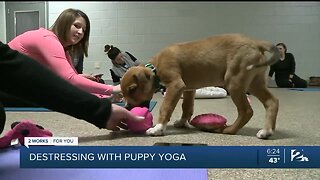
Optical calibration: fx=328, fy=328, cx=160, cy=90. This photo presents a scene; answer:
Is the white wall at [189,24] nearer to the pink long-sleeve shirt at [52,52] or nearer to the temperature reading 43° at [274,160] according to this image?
the pink long-sleeve shirt at [52,52]

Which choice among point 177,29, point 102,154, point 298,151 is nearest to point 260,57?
point 177,29

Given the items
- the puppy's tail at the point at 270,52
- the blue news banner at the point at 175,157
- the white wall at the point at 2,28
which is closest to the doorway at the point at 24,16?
the white wall at the point at 2,28

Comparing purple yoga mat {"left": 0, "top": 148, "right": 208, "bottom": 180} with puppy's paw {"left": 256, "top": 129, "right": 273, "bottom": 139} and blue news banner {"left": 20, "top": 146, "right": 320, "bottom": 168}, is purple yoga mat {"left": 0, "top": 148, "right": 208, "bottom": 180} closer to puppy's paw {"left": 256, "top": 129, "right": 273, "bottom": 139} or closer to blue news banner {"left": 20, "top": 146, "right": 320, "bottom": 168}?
blue news banner {"left": 20, "top": 146, "right": 320, "bottom": 168}

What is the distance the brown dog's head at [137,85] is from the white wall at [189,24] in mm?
111

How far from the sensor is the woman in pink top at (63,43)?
0.70 metres

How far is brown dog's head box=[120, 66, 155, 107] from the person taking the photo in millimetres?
962

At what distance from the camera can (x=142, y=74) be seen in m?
0.99

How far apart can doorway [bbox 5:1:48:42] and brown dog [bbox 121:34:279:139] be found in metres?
0.32

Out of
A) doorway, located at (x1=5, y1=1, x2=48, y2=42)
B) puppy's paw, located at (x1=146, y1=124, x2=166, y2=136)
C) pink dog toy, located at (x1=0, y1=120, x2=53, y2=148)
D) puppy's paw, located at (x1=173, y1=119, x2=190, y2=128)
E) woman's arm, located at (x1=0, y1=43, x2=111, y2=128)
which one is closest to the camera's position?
woman's arm, located at (x1=0, y1=43, x2=111, y2=128)

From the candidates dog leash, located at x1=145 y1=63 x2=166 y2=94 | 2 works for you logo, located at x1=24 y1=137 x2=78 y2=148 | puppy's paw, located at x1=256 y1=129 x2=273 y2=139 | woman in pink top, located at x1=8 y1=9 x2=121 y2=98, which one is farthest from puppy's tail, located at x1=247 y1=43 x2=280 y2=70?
2 works for you logo, located at x1=24 y1=137 x2=78 y2=148

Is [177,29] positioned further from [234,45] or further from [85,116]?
[85,116]

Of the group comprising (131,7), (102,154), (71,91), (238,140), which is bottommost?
(238,140)

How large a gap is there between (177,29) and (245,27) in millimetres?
174

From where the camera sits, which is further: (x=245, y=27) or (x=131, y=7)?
(x=245, y=27)
